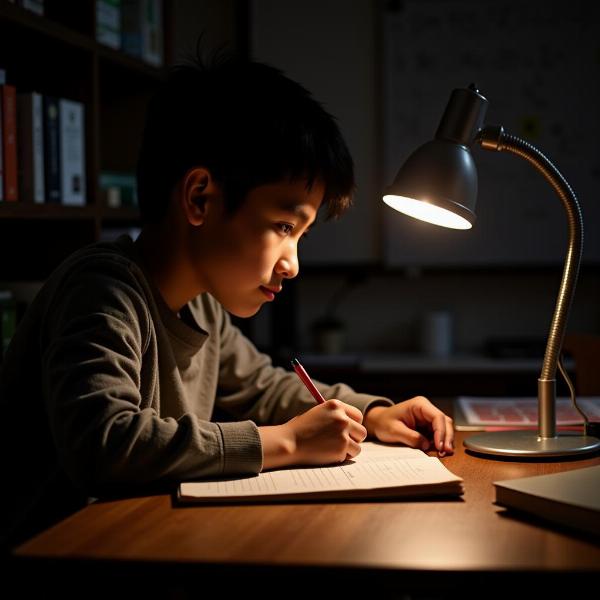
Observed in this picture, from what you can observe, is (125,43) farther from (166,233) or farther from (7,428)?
(7,428)

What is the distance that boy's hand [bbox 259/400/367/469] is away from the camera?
39.4 inches

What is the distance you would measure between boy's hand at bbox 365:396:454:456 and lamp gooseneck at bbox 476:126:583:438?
133 millimetres

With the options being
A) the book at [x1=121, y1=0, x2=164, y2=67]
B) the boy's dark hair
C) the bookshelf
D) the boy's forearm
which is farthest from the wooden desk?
the book at [x1=121, y1=0, x2=164, y2=67]

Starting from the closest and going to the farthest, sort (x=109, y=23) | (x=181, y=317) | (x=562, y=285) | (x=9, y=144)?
(x=562, y=285)
(x=181, y=317)
(x=9, y=144)
(x=109, y=23)

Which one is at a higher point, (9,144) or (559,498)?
(9,144)

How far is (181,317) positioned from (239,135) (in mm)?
331

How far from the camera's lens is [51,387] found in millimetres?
963

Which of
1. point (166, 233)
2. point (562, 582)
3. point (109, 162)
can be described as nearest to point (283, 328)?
point (109, 162)

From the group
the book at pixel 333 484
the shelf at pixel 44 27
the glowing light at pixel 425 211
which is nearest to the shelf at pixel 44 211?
the shelf at pixel 44 27

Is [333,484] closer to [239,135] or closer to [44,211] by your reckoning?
[239,135]

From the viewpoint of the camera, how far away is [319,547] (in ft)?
2.42

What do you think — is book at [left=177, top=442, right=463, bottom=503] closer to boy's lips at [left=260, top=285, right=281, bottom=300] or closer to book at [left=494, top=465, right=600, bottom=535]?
→ book at [left=494, top=465, right=600, bottom=535]

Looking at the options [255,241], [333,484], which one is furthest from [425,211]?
[333,484]

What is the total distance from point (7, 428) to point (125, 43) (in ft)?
4.83
